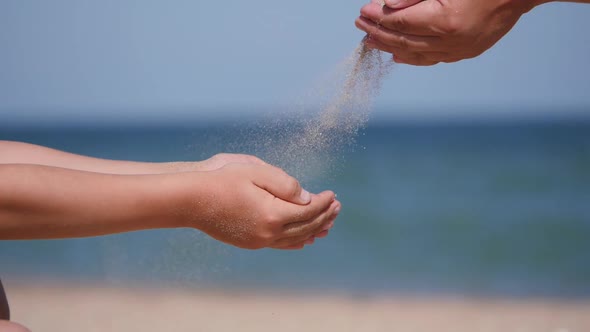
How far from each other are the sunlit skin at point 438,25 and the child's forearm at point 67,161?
2.12ft

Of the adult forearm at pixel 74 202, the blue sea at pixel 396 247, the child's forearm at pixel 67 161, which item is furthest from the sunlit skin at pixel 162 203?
the blue sea at pixel 396 247

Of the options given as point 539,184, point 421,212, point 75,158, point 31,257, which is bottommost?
point 75,158

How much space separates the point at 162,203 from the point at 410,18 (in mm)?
812

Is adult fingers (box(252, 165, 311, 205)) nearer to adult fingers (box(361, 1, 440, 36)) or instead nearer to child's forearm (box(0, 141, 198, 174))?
child's forearm (box(0, 141, 198, 174))

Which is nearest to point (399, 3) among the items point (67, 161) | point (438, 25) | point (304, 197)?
point (438, 25)

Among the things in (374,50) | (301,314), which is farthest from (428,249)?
(374,50)

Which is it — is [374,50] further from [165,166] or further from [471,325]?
[471,325]

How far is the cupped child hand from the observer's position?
1.73 m

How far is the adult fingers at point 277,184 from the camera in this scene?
1.75 metres

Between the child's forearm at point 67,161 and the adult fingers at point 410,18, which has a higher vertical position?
the adult fingers at point 410,18

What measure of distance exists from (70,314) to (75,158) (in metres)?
3.75

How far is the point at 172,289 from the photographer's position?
6.38 m

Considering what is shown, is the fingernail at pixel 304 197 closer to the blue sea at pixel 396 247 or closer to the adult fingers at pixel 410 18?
the blue sea at pixel 396 247

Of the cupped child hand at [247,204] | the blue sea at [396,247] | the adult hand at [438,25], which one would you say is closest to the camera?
the cupped child hand at [247,204]
